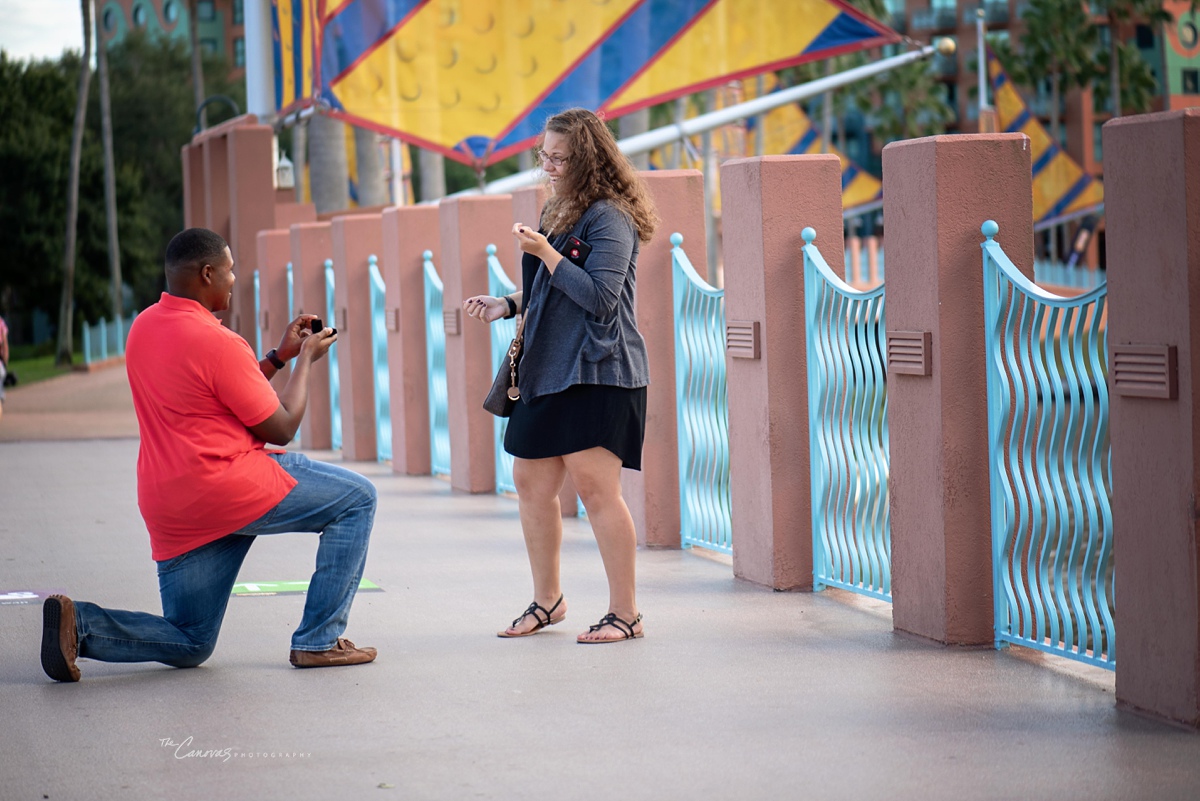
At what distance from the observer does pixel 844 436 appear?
782 cm

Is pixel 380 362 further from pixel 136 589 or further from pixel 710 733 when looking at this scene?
pixel 710 733

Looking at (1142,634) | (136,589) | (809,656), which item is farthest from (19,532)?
(1142,634)

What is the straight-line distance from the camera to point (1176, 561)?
16.9 feet

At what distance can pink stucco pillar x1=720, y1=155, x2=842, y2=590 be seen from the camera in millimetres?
7934

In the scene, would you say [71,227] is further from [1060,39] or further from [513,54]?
[1060,39]

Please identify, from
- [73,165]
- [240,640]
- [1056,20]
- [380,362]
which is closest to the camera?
[240,640]

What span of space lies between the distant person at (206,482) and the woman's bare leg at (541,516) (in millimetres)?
666

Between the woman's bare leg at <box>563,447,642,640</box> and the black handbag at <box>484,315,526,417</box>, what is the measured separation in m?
0.32

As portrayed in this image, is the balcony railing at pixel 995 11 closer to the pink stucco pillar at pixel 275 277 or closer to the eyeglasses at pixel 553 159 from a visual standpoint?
the pink stucco pillar at pixel 275 277

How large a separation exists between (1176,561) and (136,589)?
5.15m

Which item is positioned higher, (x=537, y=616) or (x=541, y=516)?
(x=541, y=516)

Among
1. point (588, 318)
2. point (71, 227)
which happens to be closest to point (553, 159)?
point (588, 318)

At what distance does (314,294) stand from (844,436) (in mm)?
10076

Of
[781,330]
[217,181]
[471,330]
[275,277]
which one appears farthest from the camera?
[217,181]
